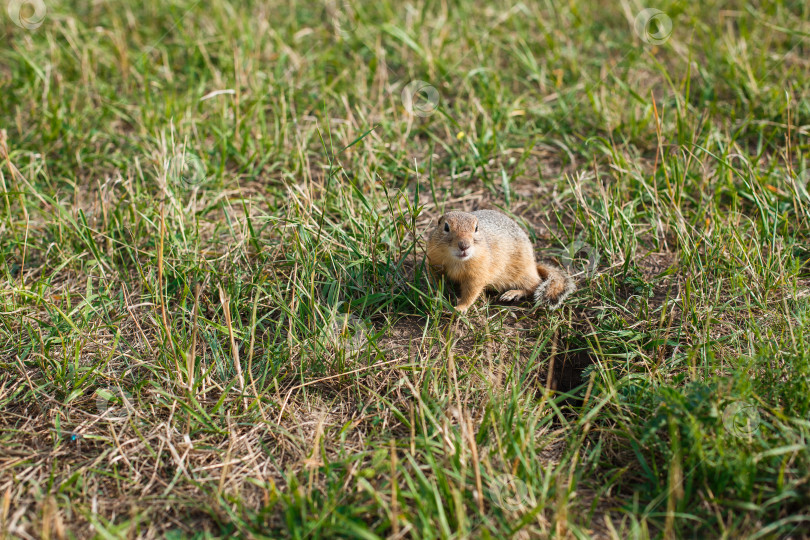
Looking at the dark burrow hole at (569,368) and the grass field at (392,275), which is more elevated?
the grass field at (392,275)

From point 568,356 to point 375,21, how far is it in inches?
133

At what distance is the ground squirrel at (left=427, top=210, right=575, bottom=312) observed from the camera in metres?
3.22

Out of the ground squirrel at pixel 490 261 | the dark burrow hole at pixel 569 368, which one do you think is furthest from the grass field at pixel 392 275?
the ground squirrel at pixel 490 261

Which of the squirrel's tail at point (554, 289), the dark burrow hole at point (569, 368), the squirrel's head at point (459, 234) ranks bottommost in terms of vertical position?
the dark burrow hole at point (569, 368)

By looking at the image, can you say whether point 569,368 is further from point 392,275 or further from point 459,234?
point 392,275

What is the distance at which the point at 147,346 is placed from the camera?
299 cm

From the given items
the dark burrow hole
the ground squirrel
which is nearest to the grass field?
the dark burrow hole

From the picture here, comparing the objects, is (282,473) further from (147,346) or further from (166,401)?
→ (147,346)

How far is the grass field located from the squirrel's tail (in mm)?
102

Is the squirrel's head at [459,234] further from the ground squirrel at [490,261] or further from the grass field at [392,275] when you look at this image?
the grass field at [392,275]

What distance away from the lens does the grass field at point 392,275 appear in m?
2.44

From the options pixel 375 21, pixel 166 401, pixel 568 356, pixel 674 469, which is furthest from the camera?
pixel 375 21

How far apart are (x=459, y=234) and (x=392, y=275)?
433 mm

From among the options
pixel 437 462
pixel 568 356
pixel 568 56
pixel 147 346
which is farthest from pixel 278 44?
pixel 437 462
